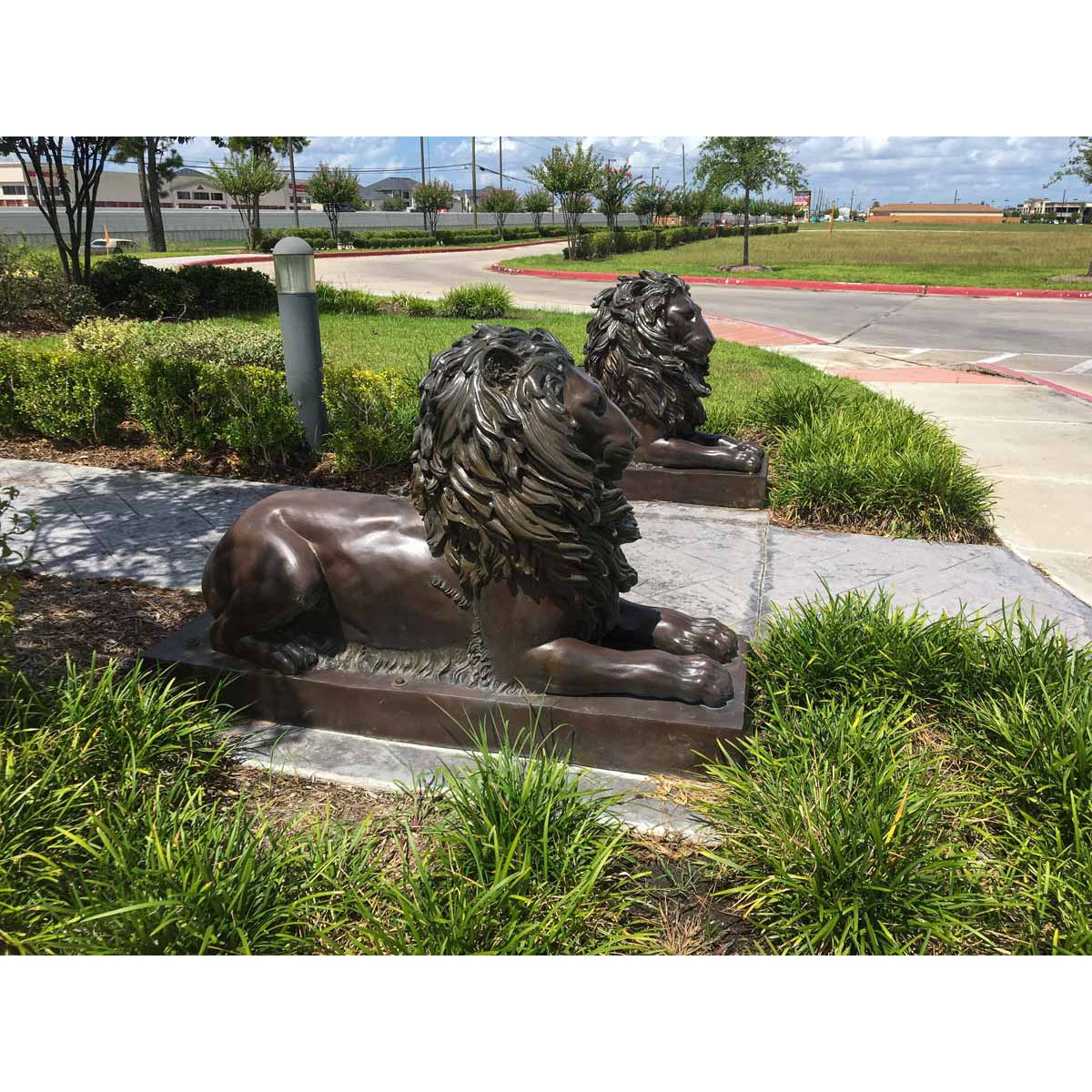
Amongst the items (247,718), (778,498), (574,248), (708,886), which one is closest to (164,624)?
(247,718)

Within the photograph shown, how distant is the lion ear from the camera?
2.85 metres

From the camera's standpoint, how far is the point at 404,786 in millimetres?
3109

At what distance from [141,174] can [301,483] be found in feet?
132

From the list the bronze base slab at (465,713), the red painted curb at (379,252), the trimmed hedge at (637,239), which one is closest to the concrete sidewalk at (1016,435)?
the bronze base slab at (465,713)

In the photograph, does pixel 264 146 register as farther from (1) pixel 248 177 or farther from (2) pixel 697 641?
(2) pixel 697 641

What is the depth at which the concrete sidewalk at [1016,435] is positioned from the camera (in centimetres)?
594

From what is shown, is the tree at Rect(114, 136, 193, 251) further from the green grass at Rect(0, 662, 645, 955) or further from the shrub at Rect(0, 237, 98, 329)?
the green grass at Rect(0, 662, 645, 955)

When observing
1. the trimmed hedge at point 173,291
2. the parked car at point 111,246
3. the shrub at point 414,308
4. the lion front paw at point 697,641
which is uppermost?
the parked car at point 111,246

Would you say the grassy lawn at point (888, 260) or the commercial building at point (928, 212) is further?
the commercial building at point (928, 212)

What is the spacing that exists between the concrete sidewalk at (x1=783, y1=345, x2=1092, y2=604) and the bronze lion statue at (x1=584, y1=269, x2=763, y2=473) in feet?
6.95

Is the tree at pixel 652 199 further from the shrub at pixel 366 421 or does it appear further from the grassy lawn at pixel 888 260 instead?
the shrub at pixel 366 421

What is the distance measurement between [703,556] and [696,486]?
1148mm

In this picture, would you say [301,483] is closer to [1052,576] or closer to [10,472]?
[10,472]

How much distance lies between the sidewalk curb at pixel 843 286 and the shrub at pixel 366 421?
1852cm
